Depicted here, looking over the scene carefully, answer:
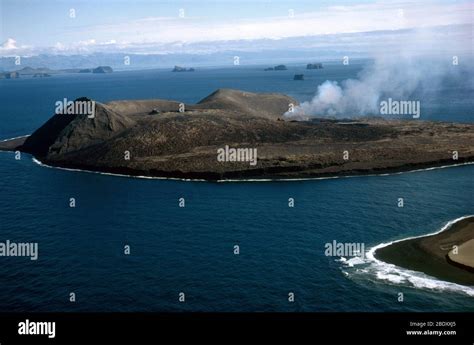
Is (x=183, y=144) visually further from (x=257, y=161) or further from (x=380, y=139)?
(x=380, y=139)

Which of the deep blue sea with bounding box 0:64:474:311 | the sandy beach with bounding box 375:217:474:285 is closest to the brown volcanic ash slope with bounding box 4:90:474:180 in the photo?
the deep blue sea with bounding box 0:64:474:311

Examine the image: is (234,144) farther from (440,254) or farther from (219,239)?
(440,254)

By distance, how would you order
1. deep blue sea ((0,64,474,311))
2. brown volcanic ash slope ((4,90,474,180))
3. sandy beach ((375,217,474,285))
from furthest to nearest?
brown volcanic ash slope ((4,90,474,180))
sandy beach ((375,217,474,285))
deep blue sea ((0,64,474,311))

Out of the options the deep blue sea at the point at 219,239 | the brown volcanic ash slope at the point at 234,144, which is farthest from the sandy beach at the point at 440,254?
the brown volcanic ash slope at the point at 234,144

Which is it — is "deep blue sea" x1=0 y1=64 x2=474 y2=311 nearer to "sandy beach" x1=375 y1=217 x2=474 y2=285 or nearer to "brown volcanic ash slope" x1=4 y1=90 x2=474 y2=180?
"sandy beach" x1=375 y1=217 x2=474 y2=285

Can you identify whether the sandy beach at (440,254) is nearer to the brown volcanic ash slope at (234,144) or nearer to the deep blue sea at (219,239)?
the deep blue sea at (219,239)

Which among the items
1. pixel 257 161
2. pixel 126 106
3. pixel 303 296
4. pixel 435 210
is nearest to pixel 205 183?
pixel 257 161
